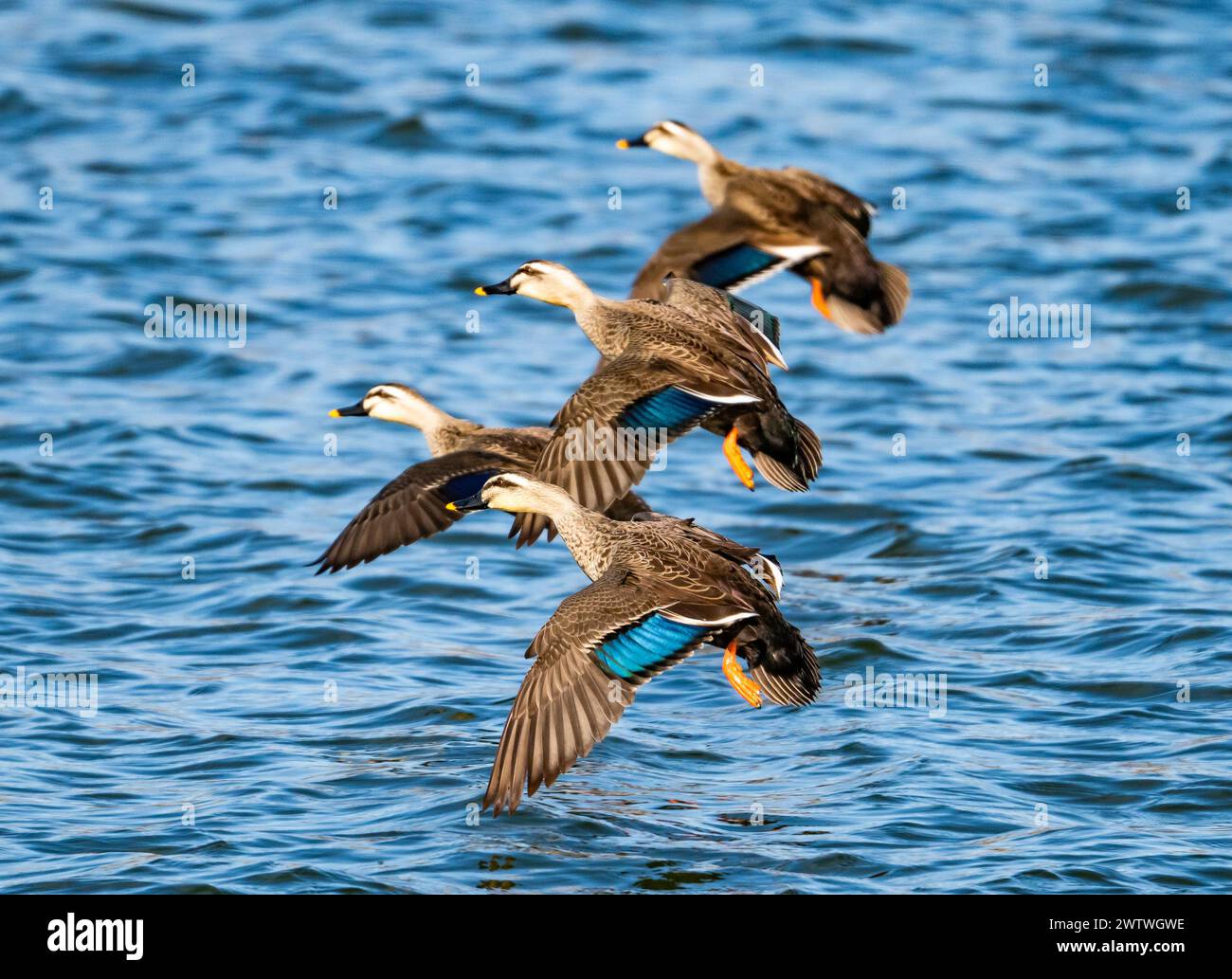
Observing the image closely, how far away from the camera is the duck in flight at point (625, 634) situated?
675 cm

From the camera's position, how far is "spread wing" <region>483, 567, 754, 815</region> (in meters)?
6.70

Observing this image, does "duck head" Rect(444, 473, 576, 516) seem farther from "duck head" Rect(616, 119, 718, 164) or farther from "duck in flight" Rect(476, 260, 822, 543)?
"duck head" Rect(616, 119, 718, 164)

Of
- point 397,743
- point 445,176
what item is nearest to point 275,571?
point 397,743

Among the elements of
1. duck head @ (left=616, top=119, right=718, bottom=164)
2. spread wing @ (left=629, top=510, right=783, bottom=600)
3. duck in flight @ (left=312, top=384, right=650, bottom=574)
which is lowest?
spread wing @ (left=629, top=510, right=783, bottom=600)

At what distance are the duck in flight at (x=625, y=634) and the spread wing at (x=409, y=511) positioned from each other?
1128mm

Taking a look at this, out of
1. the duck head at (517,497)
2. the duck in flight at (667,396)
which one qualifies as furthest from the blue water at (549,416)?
the duck in flight at (667,396)

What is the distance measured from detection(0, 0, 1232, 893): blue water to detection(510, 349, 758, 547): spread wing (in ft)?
3.92

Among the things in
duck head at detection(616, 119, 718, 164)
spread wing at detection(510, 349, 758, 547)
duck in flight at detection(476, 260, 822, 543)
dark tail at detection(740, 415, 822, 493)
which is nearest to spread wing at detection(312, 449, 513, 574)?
duck in flight at detection(476, 260, 822, 543)

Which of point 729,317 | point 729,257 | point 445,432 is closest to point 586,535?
point 729,317

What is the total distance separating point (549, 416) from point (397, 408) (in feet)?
8.90

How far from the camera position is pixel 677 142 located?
12.1 meters

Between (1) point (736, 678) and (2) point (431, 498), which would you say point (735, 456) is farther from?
(2) point (431, 498)

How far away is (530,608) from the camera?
10.1 meters
